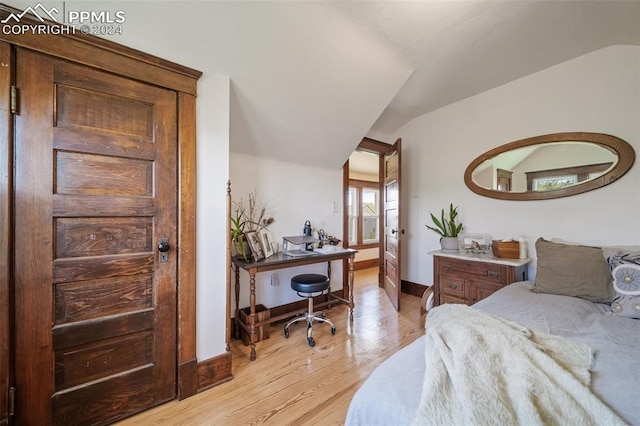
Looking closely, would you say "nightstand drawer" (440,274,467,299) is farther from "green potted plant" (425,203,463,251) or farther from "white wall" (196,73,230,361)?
"white wall" (196,73,230,361)

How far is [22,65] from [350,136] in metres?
2.39

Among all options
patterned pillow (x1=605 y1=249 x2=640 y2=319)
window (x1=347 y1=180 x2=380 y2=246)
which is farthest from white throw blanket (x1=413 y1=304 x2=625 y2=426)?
window (x1=347 y1=180 x2=380 y2=246)

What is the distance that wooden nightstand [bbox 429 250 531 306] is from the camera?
7.29ft

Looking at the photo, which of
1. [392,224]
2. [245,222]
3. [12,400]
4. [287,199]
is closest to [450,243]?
[392,224]

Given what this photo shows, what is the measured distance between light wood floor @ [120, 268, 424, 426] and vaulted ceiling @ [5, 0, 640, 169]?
191 centimetres

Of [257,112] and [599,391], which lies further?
[257,112]

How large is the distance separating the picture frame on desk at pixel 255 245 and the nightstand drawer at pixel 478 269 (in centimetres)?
192

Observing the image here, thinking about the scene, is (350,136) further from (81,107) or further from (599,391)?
(599,391)

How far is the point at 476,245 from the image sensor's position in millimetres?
2678

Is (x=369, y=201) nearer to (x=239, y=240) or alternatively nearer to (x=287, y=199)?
(x=287, y=199)

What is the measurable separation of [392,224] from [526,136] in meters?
1.74

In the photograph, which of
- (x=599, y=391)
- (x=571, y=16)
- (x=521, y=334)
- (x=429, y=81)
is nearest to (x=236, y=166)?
(x=429, y=81)

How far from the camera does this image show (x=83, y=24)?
1.26 metres

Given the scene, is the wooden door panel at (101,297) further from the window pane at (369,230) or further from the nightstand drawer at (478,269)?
the window pane at (369,230)
